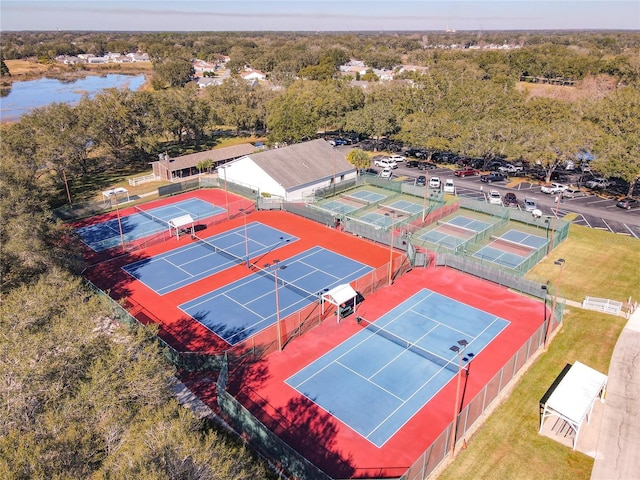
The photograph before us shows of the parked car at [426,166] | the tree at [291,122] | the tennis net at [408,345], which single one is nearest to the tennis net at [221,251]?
the tennis net at [408,345]

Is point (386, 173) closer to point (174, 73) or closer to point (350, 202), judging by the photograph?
point (350, 202)

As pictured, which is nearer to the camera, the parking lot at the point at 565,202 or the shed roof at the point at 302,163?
the parking lot at the point at 565,202

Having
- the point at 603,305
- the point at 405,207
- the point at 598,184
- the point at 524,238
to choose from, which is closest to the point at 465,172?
the point at 598,184

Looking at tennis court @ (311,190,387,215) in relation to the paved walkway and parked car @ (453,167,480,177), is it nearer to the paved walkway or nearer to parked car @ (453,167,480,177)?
parked car @ (453,167,480,177)

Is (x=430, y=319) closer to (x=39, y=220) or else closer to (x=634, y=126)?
(x=39, y=220)

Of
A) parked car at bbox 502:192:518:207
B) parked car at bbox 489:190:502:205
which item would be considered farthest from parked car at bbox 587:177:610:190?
parked car at bbox 489:190:502:205

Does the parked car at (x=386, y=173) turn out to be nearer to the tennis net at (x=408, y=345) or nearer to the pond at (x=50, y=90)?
the tennis net at (x=408, y=345)
